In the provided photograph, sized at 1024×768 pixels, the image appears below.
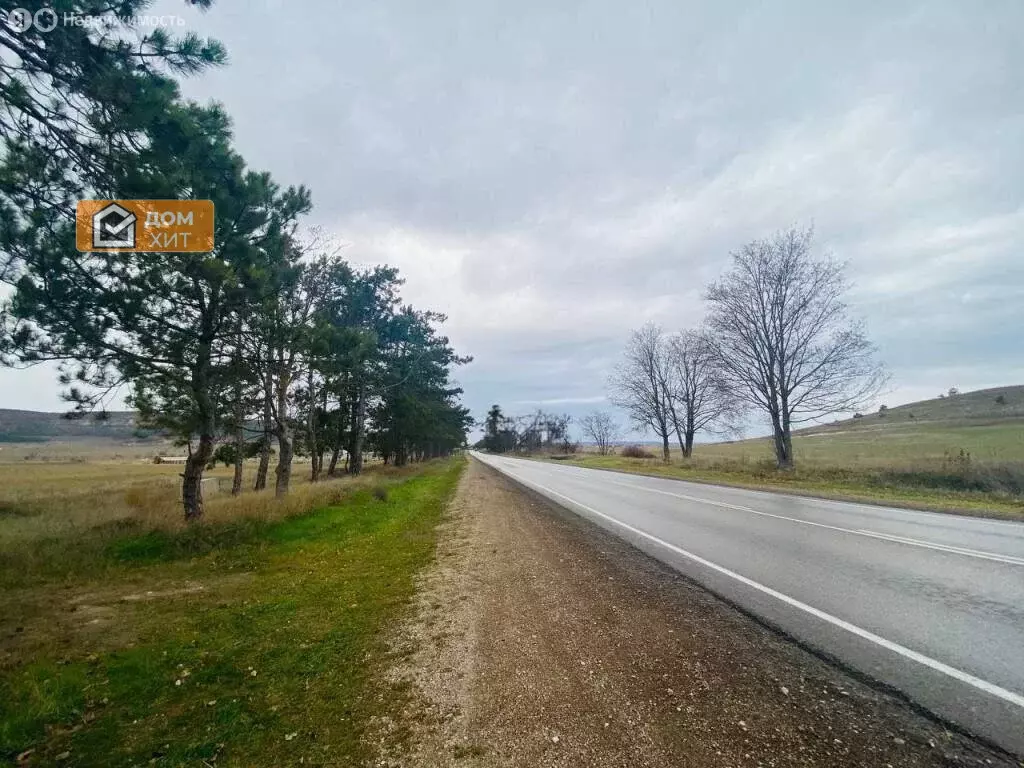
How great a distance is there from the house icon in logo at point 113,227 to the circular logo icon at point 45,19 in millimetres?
1796

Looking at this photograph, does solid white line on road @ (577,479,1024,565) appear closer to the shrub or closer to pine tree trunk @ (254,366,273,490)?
pine tree trunk @ (254,366,273,490)

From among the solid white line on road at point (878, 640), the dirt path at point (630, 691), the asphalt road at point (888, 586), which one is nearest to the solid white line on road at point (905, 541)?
the asphalt road at point (888, 586)

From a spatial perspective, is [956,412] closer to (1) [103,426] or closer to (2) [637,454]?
(2) [637,454]

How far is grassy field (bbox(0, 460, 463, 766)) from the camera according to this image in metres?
2.81

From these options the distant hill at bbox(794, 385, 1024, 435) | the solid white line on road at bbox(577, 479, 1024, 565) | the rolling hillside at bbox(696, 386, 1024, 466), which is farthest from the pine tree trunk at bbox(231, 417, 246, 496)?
the distant hill at bbox(794, 385, 1024, 435)

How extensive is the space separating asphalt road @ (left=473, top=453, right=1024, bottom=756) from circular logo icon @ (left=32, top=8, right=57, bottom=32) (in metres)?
8.85

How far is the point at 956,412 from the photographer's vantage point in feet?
194

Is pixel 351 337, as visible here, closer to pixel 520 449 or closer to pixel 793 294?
pixel 793 294

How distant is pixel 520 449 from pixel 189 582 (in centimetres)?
10118

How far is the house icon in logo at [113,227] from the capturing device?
18.4 feet

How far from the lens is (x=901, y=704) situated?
2889mm

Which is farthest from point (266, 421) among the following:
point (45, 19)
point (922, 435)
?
point (922, 435)

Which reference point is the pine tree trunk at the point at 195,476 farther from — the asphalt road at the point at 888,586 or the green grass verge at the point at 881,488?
the green grass verge at the point at 881,488

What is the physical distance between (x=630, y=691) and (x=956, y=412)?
8127 cm
